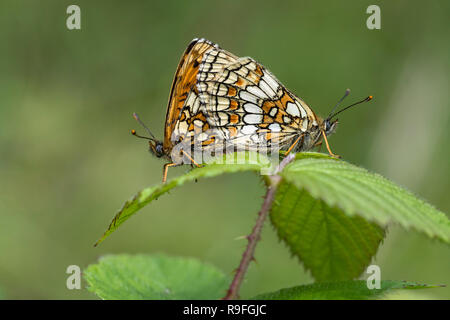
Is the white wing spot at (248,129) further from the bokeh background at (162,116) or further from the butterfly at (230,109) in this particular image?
the bokeh background at (162,116)

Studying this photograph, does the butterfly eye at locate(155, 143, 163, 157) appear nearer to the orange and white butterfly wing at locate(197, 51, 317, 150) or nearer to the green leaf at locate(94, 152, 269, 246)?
the orange and white butterfly wing at locate(197, 51, 317, 150)

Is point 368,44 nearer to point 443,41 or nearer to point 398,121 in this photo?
point 443,41

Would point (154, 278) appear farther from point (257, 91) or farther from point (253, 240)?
point (257, 91)

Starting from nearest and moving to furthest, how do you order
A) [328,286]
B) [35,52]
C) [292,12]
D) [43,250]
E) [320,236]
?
1. [328,286]
2. [320,236]
3. [43,250]
4. [35,52]
5. [292,12]

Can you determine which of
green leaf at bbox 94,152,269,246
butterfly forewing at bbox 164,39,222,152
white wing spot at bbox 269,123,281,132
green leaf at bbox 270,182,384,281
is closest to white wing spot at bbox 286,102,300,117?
white wing spot at bbox 269,123,281,132

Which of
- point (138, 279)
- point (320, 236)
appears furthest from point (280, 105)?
point (138, 279)

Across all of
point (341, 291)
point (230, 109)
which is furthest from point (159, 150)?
point (341, 291)
